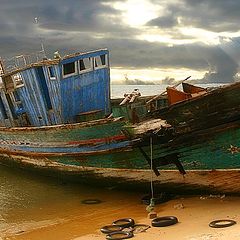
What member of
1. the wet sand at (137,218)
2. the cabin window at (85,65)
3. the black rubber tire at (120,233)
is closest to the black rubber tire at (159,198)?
the wet sand at (137,218)

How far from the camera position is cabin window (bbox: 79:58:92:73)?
13.4 m

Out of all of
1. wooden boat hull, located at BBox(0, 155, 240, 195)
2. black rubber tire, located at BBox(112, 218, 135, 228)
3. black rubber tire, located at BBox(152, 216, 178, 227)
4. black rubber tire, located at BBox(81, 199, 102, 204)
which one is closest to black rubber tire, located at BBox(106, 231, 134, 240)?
black rubber tire, located at BBox(112, 218, 135, 228)

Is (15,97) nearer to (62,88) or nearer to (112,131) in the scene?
(62,88)

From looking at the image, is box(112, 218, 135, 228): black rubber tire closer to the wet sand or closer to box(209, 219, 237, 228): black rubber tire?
the wet sand

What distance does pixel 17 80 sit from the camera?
1460 cm

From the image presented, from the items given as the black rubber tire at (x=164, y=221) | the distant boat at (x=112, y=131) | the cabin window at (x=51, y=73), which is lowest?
the black rubber tire at (x=164, y=221)

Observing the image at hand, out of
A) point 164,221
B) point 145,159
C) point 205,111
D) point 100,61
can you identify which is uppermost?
point 100,61

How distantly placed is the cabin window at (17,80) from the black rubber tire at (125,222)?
7.06 m

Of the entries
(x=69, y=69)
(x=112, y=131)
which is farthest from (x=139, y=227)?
(x=69, y=69)

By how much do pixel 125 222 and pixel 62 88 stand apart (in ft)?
17.7

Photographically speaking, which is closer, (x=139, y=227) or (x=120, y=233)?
(x=120, y=233)

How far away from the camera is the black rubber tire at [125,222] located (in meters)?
8.61

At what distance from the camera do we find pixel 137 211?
987 centimetres

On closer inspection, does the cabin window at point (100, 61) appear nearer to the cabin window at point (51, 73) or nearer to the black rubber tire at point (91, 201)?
the cabin window at point (51, 73)
